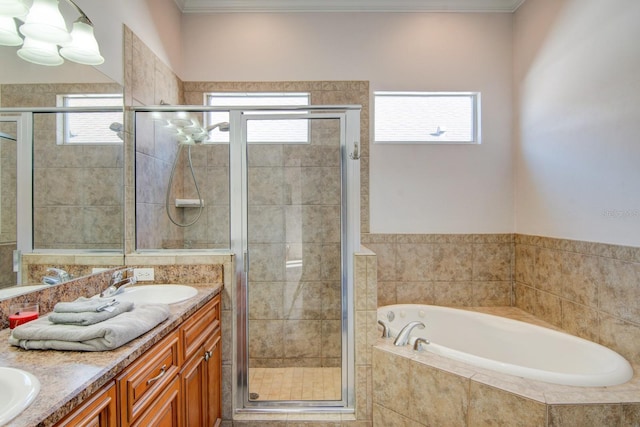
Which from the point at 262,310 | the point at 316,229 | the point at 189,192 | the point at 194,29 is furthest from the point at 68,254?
the point at 194,29

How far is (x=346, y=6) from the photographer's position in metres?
2.77

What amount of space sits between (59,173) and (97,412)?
1173 mm

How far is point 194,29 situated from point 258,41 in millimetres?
588

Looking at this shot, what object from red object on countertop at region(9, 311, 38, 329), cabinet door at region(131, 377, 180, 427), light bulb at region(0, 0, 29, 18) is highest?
light bulb at region(0, 0, 29, 18)

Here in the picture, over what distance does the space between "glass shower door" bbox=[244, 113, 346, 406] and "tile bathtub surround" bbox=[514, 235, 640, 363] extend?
5.28 ft

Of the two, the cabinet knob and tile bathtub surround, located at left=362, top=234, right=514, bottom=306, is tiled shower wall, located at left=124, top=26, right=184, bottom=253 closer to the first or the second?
the cabinet knob

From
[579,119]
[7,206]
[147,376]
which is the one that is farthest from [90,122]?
[579,119]

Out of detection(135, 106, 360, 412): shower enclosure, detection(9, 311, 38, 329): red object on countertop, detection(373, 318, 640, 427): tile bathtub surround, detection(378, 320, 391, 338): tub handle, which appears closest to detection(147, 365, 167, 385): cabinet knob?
detection(9, 311, 38, 329): red object on countertop

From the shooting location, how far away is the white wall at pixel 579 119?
1.79 metres

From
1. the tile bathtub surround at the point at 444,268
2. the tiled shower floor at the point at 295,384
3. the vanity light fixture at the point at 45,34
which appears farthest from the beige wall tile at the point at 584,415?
the vanity light fixture at the point at 45,34

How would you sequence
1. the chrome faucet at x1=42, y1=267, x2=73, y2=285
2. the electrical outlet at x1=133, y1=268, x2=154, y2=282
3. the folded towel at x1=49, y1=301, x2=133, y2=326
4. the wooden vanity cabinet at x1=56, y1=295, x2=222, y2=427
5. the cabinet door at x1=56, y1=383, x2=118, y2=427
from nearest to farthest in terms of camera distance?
the cabinet door at x1=56, y1=383, x2=118, y2=427
the wooden vanity cabinet at x1=56, y1=295, x2=222, y2=427
the folded towel at x1=49, y1=301, x2=133, y2=326
the chrome faucet at x1=42, y1=267, x2=73, y2=285
the electrical outlet at x1=133, y1=268, x2=154, y2=282

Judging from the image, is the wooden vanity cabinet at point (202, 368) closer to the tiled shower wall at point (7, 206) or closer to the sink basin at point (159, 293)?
the sink basin at point (159, 293)

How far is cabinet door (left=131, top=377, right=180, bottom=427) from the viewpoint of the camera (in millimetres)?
1115

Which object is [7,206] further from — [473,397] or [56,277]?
[473,397]
